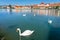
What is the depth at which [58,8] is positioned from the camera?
37.2 meters

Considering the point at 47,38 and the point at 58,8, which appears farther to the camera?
the point at 58,8

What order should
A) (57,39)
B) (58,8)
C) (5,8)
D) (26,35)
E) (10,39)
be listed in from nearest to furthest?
(10,39)
(57,39)
(26,35)
(58,8)
(5,8)

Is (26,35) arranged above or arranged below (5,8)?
above

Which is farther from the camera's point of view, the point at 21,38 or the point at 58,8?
the point at 58,8

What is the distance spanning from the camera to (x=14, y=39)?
256 inches

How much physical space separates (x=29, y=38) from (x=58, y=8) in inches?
1227

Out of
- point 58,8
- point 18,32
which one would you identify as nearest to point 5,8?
point 58,8

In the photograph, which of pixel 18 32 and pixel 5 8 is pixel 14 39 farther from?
pixel 5 8

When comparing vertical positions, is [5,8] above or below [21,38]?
below

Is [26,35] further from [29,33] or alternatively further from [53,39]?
[53,39]

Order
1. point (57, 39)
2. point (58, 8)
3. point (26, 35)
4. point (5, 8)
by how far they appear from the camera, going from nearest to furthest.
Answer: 1. point (57, 39)
2. point (26, 35)
3. point (58, 8)
4. point (5, 8)

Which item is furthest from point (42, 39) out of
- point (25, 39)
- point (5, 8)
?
point (5, 8)

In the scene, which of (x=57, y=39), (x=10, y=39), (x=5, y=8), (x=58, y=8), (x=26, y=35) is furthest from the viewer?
(x=5, y=8)

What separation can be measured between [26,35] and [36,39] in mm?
879
